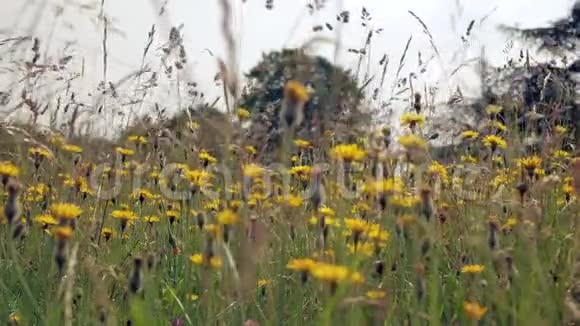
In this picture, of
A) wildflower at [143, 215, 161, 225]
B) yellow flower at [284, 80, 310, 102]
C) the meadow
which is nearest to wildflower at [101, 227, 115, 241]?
the meadow

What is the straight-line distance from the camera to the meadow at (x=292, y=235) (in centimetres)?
112

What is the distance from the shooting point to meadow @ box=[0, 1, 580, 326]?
112cm

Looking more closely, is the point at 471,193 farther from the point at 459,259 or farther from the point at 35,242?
the point at 35,242

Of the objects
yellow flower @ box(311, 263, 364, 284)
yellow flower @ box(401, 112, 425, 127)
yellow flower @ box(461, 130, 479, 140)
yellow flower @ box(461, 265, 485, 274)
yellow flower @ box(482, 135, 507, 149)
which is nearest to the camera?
yellow flower @ box(311, 263, 364, 284)

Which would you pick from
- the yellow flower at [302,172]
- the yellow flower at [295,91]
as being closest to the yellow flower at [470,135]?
the yellow flower at [302,172]

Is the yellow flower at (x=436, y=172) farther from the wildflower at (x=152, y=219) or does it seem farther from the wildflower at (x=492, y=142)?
the wildflower at (x=152, y=219)

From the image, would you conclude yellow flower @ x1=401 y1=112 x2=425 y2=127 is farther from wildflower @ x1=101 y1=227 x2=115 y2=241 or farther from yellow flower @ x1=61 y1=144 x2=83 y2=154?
yellow flower @ x1=61 y1=144 x2=83 y2=154

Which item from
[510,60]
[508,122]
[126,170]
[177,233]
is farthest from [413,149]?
[510,60]

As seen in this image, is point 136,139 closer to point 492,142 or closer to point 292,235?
point 292,235

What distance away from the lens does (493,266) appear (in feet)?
5.18

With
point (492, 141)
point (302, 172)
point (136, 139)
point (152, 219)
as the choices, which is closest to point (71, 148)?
point (152, 219)

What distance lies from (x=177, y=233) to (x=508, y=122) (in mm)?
1321

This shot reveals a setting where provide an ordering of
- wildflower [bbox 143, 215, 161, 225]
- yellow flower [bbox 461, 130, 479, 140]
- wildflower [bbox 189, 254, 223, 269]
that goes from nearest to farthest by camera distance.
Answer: wildflower [bbox 189, 254, 223, 269]
wildflower [bbox 143, 215, 161, 225]
yellow flower [bbox 461, 130, 479, 140]

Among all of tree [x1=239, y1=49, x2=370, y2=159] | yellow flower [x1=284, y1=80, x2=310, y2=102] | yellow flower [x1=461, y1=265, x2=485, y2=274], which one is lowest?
yellow flower [x1=461, y1=265, x2=485, y2=274]
